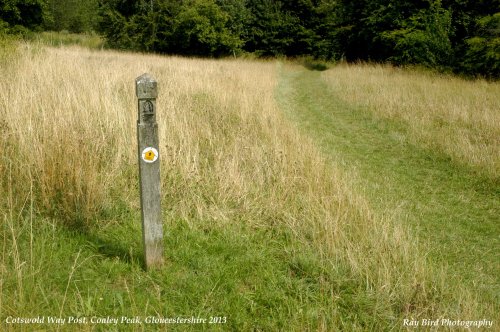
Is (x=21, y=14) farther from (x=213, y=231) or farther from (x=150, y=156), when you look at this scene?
(x=150, y=156)

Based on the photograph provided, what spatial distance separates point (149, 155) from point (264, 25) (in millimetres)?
30200

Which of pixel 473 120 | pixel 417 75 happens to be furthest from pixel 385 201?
pixel 417 75

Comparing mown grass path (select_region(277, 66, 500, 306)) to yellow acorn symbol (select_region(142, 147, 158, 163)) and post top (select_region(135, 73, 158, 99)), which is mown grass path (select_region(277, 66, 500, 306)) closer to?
yellow acorn symbol (select_region(142, 147, 158, 163))

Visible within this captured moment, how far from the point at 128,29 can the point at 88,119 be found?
2905 centimetres

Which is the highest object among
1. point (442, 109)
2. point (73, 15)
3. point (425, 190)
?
point (73, 15)

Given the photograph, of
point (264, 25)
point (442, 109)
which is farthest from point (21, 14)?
point (442, 109)

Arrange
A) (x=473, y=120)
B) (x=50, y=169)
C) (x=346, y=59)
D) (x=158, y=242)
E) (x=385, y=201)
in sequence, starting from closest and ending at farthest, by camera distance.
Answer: (x=158, y=242) → (x=50, y=169) → (x=385, y=201) → (x=473, y=120) → (x=346, y=59)

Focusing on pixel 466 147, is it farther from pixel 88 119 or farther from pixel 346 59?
pixel 346 59

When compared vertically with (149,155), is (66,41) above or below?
above

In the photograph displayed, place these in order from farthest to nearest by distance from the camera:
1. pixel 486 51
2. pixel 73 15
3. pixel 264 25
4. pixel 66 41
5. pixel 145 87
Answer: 1. pixel 73 15
2. pixel 264 25
3. pixel 66 41
4. pixel 486 51
5. pixel 145 87

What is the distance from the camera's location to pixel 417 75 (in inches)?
619

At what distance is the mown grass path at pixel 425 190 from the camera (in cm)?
360

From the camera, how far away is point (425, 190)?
5.41 metres

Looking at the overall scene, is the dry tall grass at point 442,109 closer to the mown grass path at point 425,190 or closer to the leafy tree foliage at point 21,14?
the mown grass path at point 425,190
